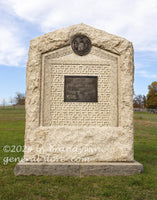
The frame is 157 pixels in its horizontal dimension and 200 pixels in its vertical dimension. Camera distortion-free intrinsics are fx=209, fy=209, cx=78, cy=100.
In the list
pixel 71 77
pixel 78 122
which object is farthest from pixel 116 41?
pixel 78 122

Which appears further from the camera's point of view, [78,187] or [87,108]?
[87,108]

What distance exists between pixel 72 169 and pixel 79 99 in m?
1.74

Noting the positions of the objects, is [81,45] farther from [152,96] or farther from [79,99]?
[152,96]

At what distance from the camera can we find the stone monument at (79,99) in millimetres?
5238

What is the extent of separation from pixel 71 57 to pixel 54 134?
80.9 inches

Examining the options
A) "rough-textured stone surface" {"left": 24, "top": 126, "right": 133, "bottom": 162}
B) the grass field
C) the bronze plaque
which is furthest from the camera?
the bronze plaque

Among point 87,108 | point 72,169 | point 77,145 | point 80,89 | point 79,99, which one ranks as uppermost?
point 80,89

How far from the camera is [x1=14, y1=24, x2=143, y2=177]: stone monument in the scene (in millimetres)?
5238

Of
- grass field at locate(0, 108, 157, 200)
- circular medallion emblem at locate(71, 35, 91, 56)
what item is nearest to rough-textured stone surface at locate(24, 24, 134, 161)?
circular medallion emblem at locate(71, 35, 91, 56)

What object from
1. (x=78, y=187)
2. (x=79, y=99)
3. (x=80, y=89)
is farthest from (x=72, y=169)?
(x=80, y=89)

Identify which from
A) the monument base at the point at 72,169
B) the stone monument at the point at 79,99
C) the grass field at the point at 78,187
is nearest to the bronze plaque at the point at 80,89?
the stone monument at the point at 79,99

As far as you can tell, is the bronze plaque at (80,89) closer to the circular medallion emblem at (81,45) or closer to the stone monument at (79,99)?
the stone monument at (79,99)

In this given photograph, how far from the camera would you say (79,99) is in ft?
17.9

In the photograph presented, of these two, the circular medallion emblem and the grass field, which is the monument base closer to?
the grass field
